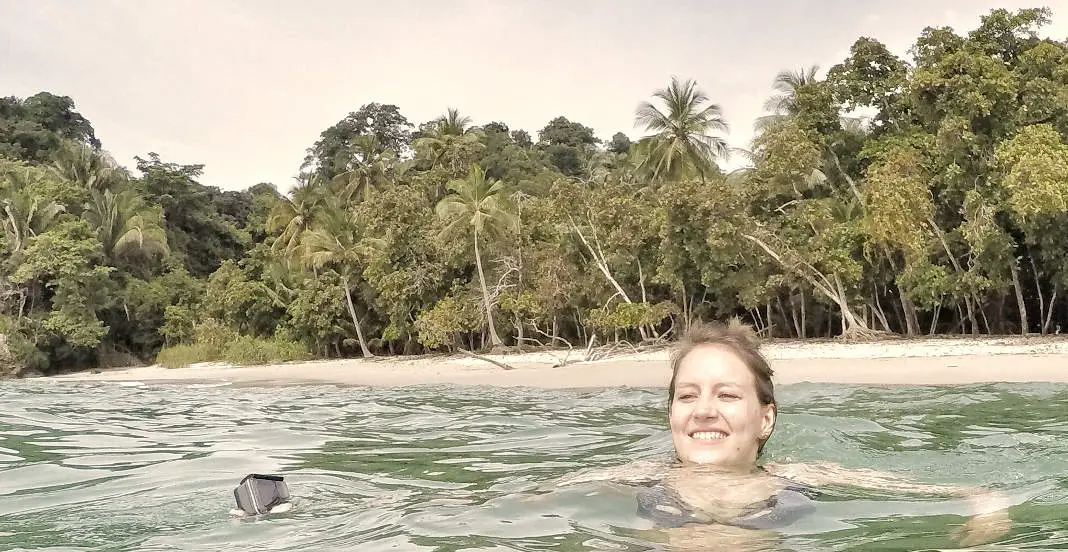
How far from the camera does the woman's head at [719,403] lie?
132 inches

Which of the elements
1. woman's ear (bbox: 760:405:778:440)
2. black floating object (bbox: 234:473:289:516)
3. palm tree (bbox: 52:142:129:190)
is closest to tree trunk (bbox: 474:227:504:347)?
black floating object (bbox: 234:473:289:516)

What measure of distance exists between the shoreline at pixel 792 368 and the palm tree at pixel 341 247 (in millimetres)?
4893

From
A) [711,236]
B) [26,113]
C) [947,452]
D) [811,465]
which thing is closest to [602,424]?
[947,452]

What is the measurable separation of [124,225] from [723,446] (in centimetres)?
4095

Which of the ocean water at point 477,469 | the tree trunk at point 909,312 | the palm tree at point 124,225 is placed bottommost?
the ocean water at point 477,469

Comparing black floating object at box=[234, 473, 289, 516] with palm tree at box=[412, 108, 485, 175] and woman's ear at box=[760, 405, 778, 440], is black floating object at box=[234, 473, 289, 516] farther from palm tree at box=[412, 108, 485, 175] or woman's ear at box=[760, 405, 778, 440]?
palm tree at box=[412, 108, 485, 175]

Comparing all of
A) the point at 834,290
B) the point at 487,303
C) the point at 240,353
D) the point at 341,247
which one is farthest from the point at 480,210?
the point at 240,353

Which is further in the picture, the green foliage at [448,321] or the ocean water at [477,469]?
the green foliage at [448,321]

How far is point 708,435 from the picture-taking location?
11.0ft

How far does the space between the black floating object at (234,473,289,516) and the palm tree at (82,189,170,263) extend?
3798 centimetres

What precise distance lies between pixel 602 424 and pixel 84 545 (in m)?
5.63

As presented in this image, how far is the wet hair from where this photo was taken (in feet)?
11.3

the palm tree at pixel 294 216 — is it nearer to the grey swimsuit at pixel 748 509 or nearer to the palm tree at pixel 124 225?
the palm tree at pixel 124 225

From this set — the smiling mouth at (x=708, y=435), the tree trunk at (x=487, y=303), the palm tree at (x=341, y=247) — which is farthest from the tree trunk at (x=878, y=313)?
the smiling mouth at (x=708, y=435)
